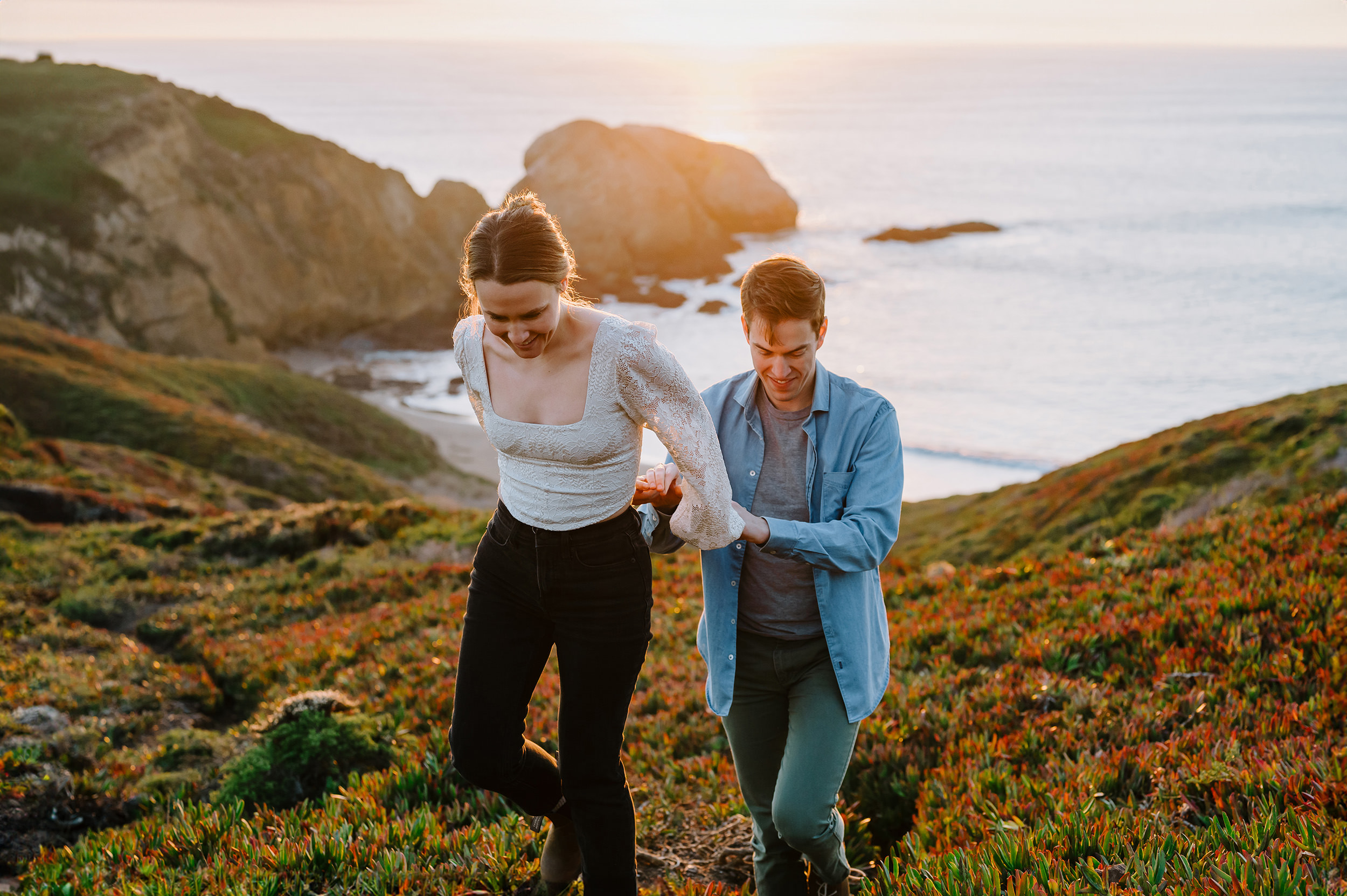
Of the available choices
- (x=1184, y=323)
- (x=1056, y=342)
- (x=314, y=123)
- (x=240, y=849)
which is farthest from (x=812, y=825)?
(x=314, y=123)

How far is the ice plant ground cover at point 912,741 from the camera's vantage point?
148 inches

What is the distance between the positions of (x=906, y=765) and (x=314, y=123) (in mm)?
214852

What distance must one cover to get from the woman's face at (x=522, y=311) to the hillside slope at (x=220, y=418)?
21764 millimetres

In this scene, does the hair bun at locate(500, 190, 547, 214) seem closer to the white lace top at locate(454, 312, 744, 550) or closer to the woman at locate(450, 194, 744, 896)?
the woman at locate(450, 194, 744, 896)

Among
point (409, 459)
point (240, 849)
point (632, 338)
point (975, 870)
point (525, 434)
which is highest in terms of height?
point (632, 338)

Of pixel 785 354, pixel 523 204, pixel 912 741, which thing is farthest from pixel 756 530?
pixel 912 741

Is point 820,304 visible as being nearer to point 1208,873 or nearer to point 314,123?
point 1208,873

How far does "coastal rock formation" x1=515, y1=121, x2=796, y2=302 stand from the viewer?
71.6 metres

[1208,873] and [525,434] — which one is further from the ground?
[525,434]

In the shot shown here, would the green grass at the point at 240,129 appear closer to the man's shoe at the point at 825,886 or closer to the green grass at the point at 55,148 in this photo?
the green grass at the point at 55,148

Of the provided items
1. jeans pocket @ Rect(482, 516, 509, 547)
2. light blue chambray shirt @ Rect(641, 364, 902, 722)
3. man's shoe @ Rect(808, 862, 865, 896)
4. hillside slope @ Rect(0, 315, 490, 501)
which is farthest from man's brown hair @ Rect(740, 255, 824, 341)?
hillside slope @ Rect(0, 315, 490, 501)

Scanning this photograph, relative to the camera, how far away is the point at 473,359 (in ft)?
11.9

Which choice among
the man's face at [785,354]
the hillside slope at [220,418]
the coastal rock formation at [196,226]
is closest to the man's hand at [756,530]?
the man's face at [785,354]

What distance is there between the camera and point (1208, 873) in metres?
3.05
